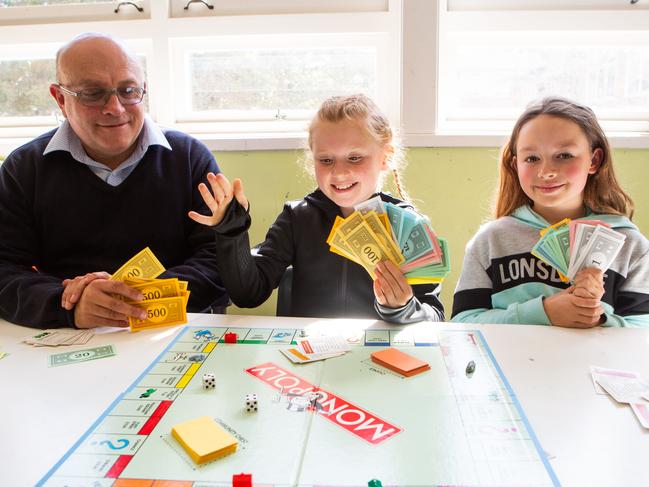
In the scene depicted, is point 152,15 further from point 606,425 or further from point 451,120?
point 606,425

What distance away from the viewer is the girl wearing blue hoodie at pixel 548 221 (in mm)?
1676

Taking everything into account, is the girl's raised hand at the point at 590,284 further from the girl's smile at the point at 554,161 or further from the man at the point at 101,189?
the man at the point at 101,189

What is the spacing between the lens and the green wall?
2.45 metres

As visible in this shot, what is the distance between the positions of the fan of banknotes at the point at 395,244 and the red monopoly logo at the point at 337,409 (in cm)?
43

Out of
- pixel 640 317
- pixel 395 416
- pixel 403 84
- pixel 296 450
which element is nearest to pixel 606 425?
pixel 395 416

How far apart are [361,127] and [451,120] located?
1056 mm

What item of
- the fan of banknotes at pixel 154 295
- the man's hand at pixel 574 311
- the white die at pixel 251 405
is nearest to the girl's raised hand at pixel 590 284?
the man's hand at pixel 574 311

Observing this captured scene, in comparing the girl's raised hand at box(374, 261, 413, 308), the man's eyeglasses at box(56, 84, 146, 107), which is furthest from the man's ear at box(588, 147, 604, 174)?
the man's eyeglasses at box(56, 84, 146, 107)

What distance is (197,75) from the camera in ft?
9.29

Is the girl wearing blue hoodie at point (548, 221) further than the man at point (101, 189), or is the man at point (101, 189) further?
the man at point (101, 189)

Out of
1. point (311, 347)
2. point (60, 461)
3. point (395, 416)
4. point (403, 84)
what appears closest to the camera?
point (60, 461)

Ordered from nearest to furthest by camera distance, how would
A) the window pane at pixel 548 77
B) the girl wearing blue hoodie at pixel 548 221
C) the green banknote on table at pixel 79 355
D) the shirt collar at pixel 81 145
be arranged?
the green banknote on table at pixel 79 355 → the girl wearing blue hoodie at pixel 548 221 → the shirt collar at pixel 81 145 → the window pane at pixel 548 77

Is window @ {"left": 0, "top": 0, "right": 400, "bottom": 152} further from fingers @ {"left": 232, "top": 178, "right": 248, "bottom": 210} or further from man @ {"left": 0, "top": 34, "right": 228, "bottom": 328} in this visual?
fingers @ {"left": 232, "top": 178, "right": 248, "bottom": 210}

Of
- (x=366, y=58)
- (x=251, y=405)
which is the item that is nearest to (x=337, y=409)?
(x=251, y=405)
